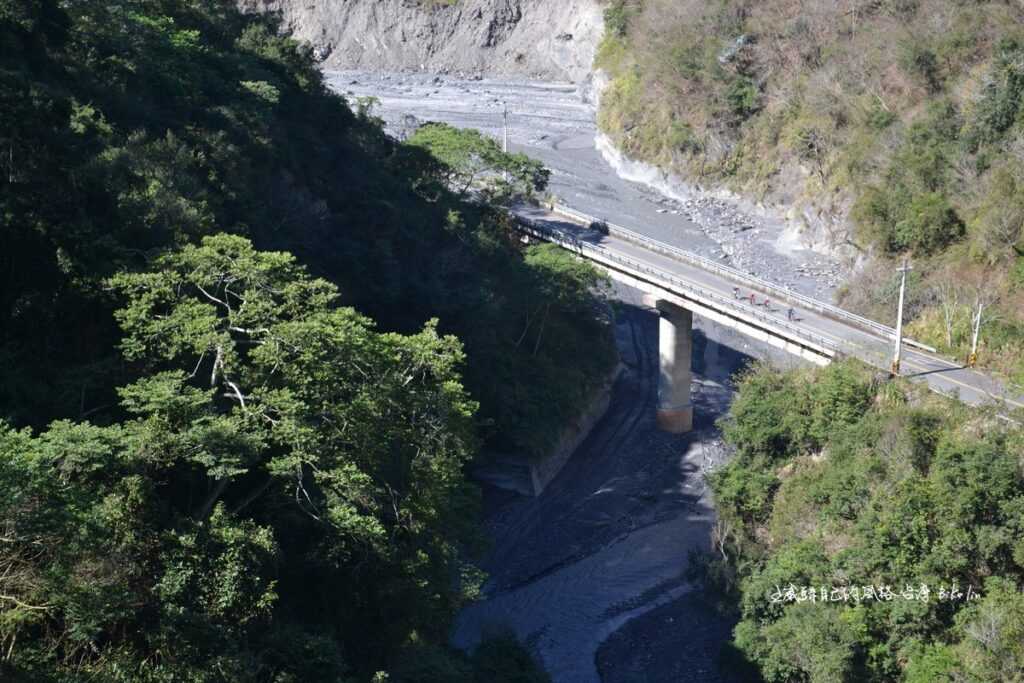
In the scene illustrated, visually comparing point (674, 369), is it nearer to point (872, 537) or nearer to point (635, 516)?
point (635, 516)

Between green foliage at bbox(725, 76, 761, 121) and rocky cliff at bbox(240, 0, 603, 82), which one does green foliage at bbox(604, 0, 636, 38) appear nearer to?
rocky cliff at bbox(240, 0, 603, 82)

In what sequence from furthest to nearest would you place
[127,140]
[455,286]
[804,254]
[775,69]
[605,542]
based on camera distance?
1. [775,69]
2. [804,254]
3. [455,286]
4. [605,542]
5. [127,140]

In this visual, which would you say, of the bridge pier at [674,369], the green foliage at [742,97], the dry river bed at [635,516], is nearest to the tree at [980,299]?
the dry river bed at [635,516]

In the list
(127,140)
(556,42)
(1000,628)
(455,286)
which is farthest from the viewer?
(556,42)

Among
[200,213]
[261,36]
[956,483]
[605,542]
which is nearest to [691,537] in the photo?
[605,542]

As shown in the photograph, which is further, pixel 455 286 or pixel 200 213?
pixel 455 286

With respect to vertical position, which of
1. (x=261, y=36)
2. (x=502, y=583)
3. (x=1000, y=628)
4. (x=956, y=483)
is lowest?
(x=502, y=583)

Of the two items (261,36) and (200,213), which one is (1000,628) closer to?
(200,213)

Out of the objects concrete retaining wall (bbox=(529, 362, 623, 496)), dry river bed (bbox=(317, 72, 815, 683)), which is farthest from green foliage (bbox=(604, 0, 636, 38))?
concrete retaining wall (bbox=(529, 362, 623, 496))
